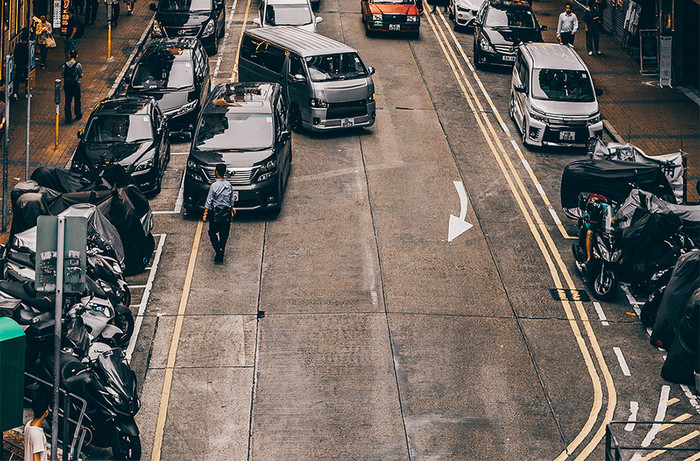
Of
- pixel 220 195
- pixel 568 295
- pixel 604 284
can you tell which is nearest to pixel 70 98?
pixel 220 195

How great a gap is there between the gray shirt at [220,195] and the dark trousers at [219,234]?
336 mm

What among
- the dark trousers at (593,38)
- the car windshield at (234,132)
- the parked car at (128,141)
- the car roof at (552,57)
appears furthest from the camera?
the dark trousers at (593,38)

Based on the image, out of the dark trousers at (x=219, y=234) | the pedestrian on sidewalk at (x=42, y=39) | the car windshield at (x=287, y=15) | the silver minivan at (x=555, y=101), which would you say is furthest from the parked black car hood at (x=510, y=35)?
the dark trousers at (x=219, y=234)

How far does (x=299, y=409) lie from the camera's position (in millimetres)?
14508

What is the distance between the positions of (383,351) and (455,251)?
4.29 metres

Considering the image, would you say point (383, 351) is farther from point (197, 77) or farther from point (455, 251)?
point (197, 77)

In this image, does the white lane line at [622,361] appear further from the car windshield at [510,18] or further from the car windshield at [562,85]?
the car windshield at [510,18]

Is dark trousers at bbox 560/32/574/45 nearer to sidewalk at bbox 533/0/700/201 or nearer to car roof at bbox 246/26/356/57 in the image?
sidewalk at bbox 533/0/700/201

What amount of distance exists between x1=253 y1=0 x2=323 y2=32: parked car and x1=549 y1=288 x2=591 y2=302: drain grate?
16799 millimetres

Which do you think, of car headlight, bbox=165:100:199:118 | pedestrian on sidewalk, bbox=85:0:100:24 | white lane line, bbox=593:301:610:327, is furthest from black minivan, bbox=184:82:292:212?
pedestrian on sidewalk, bbox=85:0:100:24

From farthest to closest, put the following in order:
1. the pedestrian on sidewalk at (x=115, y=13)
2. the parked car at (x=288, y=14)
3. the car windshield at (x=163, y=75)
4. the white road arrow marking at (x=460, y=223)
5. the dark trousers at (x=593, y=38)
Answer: the pedestrian on sidewalk at (x=115, y=13) < the dark trousers at (x=593, y=38) < the parked car at (x=288, y=14) < the car windshield at (x=163, y=75) < the white road arrow marking at (x=460, y=223)

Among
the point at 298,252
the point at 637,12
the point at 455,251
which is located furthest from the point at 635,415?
the point at 637,12

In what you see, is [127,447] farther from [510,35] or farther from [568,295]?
[510,35]

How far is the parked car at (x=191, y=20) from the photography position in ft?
108
